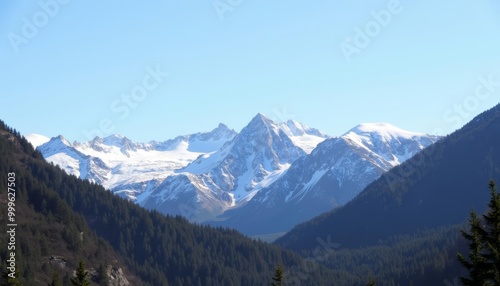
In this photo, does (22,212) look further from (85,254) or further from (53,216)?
(85,254)

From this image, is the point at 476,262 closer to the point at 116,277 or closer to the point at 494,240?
the point at 494,240

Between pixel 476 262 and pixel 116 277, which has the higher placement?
pixel 116 277

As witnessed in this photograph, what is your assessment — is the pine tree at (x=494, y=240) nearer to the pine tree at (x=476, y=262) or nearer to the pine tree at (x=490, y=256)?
the pine tree at (x=490, y=256)

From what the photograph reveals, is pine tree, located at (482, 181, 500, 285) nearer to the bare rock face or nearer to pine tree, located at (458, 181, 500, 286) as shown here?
pine tree, located at (458, 181, 500, 286)

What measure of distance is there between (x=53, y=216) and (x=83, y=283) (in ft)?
452

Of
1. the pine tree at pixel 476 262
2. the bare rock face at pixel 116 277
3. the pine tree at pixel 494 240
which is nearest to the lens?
the pine tree at pixel 494 240

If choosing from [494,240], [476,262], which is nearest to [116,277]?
[476,262]

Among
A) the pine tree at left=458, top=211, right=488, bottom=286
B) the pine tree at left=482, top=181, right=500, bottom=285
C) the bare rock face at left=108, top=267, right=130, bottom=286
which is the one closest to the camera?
the pine tree at left=482, top=181, right=500, bottom=285

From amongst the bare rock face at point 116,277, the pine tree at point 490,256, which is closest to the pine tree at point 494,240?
the pine tree at point 490,256

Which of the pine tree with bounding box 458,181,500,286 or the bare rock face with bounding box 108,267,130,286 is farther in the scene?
the bare rock face with bounding box 108,267,130,286

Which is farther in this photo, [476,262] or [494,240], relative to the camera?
[476,262]

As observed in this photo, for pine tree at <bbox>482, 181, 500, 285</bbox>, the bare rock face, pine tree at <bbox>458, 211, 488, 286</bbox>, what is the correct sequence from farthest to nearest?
the bare rock face → pine tree at <bbox>458, 211, 488, 286</bbox> → pine tree at <bbox>482, 181, 500, 285</bbox>

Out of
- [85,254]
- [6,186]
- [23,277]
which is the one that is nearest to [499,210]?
[23,277]

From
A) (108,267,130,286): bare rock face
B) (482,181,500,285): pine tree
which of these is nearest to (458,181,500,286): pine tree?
(482,181,500,285): pine tree
